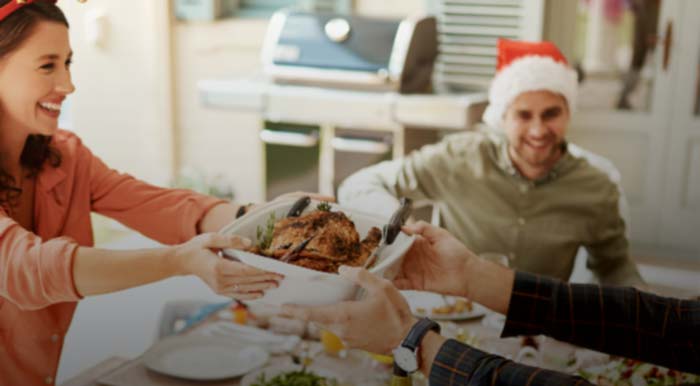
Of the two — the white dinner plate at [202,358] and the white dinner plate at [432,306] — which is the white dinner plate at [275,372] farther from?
the white dinner plate at [432,306]

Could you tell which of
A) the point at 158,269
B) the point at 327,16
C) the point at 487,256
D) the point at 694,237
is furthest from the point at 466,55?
the point at 158,269

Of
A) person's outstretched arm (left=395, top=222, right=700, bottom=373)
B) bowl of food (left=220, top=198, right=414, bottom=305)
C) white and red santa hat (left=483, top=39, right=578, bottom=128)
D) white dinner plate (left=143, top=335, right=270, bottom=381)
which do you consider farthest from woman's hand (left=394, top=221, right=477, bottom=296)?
white and red santa hat (left=483, top=39, right=578, bottom=128)

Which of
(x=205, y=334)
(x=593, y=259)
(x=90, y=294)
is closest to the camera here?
(x=90, y=294)

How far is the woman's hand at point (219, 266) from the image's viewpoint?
0.84 meters

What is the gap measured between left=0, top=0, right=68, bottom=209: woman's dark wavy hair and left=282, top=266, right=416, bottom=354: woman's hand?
0.30m

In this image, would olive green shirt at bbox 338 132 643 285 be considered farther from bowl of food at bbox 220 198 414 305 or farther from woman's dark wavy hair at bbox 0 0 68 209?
woman's dark wavy hair at bbox 0 0 68 209

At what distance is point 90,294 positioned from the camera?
0.83 meters

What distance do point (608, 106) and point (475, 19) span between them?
0.53 m

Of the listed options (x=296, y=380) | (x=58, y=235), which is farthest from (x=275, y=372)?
(x=58, y=235)

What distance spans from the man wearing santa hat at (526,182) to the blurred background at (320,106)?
4.5 inches

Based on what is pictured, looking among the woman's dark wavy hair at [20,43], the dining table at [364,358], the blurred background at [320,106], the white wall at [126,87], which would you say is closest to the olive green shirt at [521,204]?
the blurred background at [320,106]

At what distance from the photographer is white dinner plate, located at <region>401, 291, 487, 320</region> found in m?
1.26

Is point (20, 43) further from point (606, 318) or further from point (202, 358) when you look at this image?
point (606, 318)

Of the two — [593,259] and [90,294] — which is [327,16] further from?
[90,294]
